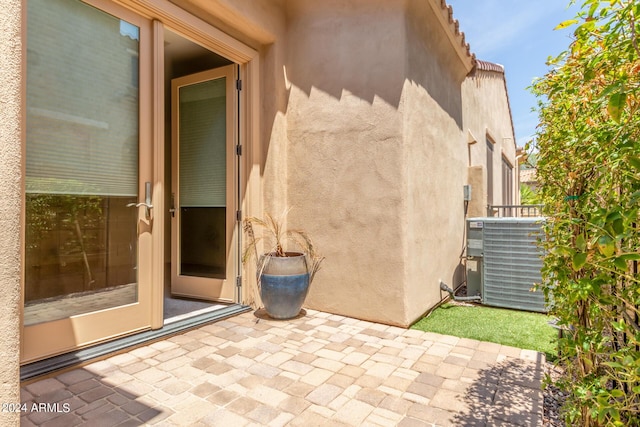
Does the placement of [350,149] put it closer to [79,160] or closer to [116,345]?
[79,160]

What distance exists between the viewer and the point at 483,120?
27.6 ft

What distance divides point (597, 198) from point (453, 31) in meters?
4.62

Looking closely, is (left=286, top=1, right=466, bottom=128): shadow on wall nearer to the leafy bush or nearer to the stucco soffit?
the stucco soffit

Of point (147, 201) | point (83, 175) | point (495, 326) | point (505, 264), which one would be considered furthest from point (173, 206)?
point (505, 264)

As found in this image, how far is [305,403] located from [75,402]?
5.10 feet

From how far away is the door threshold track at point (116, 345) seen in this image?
8.70ft

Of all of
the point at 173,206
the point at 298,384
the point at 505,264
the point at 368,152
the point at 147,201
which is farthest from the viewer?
the point at 173,206

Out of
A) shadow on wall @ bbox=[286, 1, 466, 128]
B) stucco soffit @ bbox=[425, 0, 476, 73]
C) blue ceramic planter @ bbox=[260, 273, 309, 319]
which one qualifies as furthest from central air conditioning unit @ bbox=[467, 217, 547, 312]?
stucco soffit @ bbox=[425, 0, 476, 73]

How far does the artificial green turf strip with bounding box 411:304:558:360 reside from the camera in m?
3.50

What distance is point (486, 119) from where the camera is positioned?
8.80 meters

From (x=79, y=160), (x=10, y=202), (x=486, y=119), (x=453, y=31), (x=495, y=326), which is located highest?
(x=453, y=31)

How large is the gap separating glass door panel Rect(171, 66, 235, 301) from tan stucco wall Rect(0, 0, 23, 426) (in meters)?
2.77

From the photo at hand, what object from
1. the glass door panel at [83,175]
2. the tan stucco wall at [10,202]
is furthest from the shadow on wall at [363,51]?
the tan stucco wall at [10,202]

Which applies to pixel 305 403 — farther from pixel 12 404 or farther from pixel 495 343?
pixel 495 343
